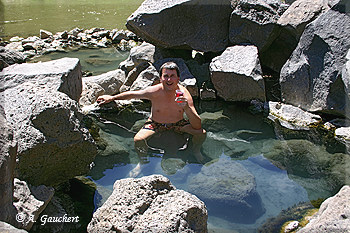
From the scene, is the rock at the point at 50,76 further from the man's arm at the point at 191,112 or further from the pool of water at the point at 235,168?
the man's arm at the point at 191,112

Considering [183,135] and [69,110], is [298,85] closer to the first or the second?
[183,135]

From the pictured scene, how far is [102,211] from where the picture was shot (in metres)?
3.01

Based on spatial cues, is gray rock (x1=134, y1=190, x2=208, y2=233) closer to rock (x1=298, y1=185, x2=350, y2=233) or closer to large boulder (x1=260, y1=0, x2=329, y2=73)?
rock (x1=298, y1=185, x2=350, y2=233)

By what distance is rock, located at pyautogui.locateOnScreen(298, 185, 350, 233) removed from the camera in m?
2.66

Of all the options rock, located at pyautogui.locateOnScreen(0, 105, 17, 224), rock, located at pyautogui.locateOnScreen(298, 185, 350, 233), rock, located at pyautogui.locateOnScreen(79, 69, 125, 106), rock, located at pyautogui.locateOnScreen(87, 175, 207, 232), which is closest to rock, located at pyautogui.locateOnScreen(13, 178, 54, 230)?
rock, located at pyautogui.locateOnScreen(0, 105, 17, 224)

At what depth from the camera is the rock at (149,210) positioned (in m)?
2.81

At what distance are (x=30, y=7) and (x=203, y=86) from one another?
14.7 metres

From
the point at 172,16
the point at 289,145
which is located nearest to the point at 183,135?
the point at 289,145

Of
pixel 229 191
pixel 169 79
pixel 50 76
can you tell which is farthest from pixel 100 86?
pixel 229 191

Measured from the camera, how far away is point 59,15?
16.0 m

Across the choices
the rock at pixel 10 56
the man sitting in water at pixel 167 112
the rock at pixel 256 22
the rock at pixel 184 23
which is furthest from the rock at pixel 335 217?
the rock at pixel 10 56

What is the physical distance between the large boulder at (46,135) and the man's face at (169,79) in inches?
64.0

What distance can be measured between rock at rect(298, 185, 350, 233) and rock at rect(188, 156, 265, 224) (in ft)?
2.74

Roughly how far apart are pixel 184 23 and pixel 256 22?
1327 mm
